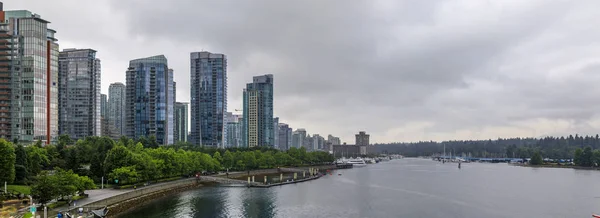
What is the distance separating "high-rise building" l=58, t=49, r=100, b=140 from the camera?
177 metres

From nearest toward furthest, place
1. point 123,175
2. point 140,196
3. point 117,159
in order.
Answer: point 140,196
point 123,175
point 117,159

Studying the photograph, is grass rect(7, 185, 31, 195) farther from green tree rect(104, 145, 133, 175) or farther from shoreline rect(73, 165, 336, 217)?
green tree rect(104, 145, 133, 175)

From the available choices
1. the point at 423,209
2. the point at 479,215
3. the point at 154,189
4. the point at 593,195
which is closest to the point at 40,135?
the point at 154,189

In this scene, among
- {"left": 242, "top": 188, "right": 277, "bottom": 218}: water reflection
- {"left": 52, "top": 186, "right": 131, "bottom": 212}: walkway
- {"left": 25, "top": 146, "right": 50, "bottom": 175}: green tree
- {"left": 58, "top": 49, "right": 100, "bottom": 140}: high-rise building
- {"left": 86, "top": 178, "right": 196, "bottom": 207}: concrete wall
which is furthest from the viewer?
{"left": 58, "top": 49, "right": 100, "bottom": 140}: high-rise building

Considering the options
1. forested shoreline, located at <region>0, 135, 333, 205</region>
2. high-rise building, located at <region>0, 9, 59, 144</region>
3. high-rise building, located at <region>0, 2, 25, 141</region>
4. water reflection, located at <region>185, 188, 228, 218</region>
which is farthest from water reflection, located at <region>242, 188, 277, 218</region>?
high-rise building, located at <region>0, 2, 25, 141</region>

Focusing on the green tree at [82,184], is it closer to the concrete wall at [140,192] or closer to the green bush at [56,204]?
the green bush at [56,204]

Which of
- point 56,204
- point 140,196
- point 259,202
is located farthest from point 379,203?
point 56,204

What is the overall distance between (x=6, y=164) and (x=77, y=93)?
405 ft

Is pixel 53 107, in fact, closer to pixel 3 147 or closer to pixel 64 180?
pixel 3 147

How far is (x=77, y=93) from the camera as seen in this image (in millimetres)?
177125

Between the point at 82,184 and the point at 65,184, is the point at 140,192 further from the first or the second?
the point at 65,184

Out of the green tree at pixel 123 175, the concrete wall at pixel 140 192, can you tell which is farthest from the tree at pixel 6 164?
the green tree at pixel 123 175

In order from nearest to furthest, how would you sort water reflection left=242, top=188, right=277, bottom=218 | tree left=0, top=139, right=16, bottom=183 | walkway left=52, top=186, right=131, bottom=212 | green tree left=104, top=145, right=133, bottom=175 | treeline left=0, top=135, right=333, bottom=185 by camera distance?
walkway left=52, top=186, right=131, bottom=212 < tree left=0, top=139, right=16, bottom=183 < treeline left=0, top=135, right=333, bottom=185 < water reflection left=242, top=188, right=277, bottom=218 < green tree left=104, top=145, right=133, bottom=175

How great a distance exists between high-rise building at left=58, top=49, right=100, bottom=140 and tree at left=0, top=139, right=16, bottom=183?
119206mm
